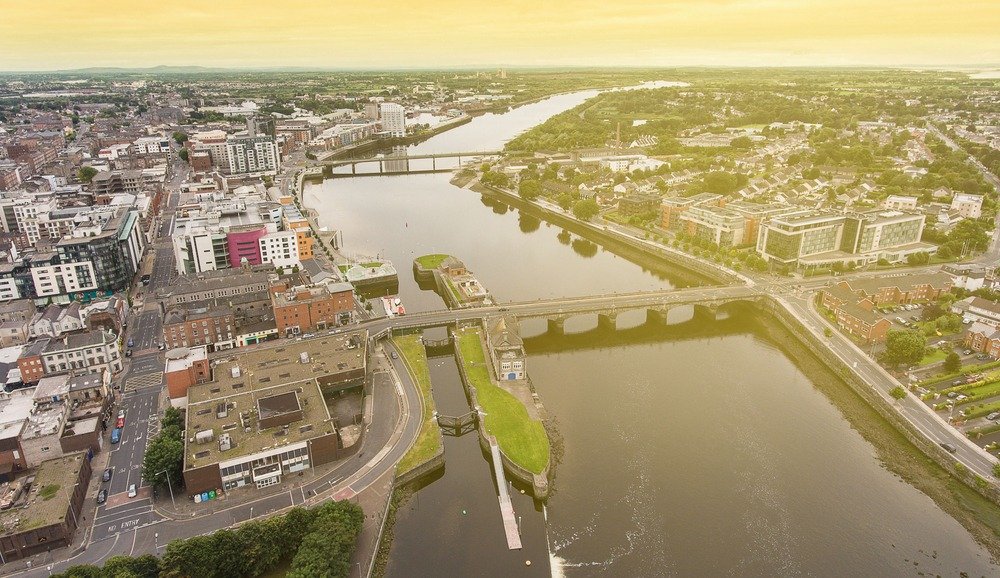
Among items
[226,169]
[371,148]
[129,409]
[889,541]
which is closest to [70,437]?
[129,409]

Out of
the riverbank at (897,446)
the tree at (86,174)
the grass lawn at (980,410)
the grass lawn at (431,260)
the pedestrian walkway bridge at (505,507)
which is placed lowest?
the riverbank at (897,446)

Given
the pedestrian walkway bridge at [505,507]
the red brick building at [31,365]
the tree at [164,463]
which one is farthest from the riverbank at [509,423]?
the red brick building at [31,365]

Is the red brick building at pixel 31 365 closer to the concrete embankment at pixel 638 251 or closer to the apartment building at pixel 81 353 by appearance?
the apartment building at pixel 81 353

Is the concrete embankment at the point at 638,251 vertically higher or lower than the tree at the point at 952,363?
lower

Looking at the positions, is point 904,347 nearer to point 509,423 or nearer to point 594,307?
point 594,307

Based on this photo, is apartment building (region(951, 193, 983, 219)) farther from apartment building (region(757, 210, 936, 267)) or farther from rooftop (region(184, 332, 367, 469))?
rooftop (region(184, 332, 367, 469))

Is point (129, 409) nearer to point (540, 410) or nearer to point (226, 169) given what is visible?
point (540, 410)
